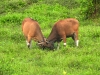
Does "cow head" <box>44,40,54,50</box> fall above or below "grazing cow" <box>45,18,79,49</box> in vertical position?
below

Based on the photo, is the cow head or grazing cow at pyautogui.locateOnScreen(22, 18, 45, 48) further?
grazing cow at pyautogui.locateOnScreen(22, 18, 45, 48)

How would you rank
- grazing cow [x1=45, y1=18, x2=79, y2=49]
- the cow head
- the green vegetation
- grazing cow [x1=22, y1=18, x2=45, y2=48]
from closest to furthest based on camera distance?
1. the green vegetation
2. the cow head
3. grazing cow [x1=45, y1=18, x2=79, y2=49]
4. grazing cow [x1=22, y1=18, x2=45, y2=48]

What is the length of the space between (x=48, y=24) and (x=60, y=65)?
6488 mm

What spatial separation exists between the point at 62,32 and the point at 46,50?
949mm

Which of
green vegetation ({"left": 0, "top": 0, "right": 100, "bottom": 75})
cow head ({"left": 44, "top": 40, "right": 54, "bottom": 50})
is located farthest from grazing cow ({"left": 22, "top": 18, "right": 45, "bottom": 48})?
green vegetation ({"left": 0, "top": 0, "right": 100, "bottom": 75})

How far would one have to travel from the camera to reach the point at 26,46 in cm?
1296

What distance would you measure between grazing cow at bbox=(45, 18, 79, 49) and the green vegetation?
0.38m

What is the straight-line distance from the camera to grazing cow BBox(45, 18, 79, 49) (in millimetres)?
12688

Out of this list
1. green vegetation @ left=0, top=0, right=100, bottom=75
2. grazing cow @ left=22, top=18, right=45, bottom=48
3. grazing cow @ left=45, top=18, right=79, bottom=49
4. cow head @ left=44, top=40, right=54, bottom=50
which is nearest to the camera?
green vegetation @ left=0, top=0, right=100, bottom=75

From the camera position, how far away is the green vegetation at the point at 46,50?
972 cm

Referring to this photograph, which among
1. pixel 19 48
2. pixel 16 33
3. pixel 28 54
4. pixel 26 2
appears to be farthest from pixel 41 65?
pixel 26 2

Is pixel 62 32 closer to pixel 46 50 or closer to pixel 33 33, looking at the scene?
pixel 46 50

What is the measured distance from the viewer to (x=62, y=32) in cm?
1268

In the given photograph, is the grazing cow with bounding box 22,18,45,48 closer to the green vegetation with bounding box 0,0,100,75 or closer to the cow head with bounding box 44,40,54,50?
the cow head with bounding box 44,40,54,50
